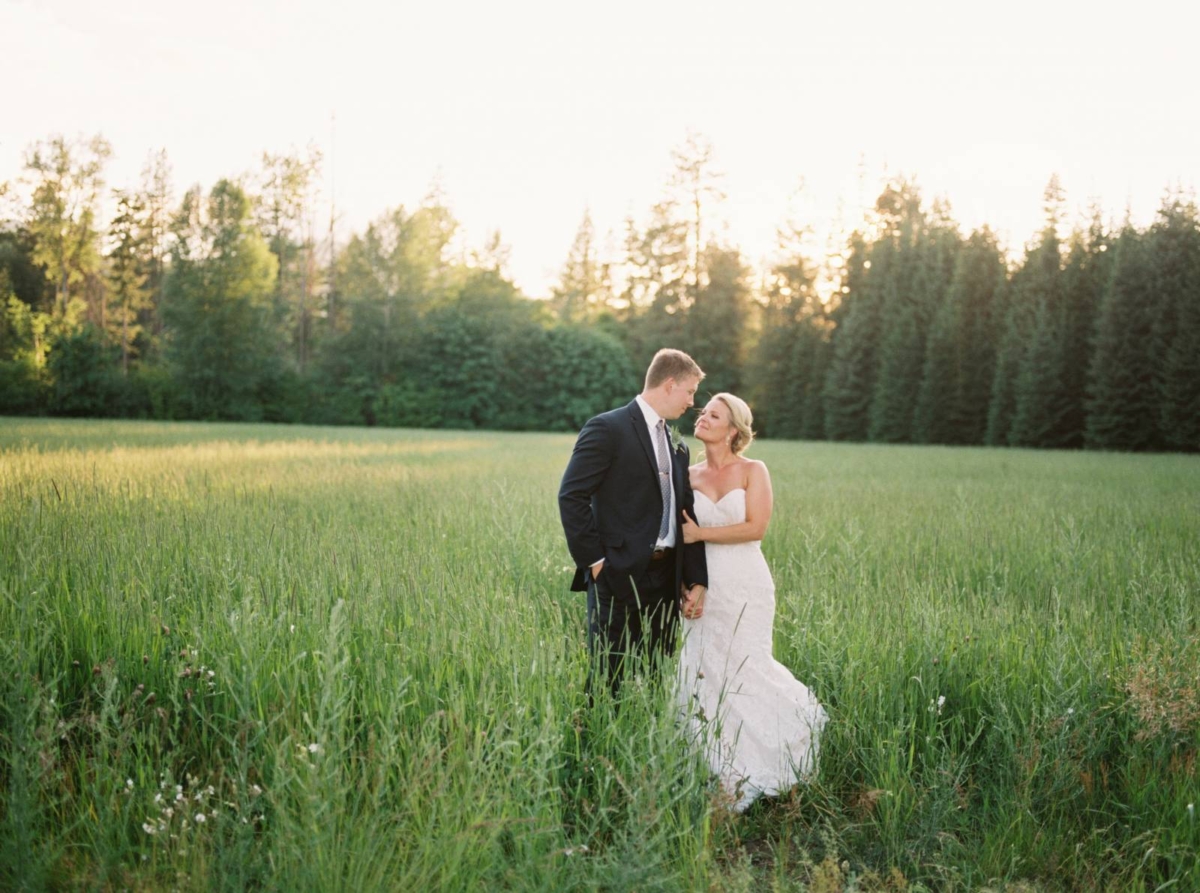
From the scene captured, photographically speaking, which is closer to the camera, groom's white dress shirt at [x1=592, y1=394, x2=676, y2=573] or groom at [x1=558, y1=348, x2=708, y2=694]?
groom at [x1=558, y1=348, x2=708, y2=694]

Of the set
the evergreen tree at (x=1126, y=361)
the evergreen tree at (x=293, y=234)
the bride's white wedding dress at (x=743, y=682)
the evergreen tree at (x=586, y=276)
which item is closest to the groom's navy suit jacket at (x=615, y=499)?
the bride's white wedding dress at (x=743, y=682)

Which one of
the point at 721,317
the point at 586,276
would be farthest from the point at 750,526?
the point at 586,276

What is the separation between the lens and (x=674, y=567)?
4.84 meters

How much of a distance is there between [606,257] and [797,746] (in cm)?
6898

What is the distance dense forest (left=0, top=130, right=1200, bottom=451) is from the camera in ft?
121

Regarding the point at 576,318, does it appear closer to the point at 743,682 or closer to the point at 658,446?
the point at 658,446

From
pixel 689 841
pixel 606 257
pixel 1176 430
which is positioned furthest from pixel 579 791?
pixel 606 257

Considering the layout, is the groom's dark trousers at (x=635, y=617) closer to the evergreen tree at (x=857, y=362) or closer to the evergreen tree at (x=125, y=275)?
the evergreen tree at (x=857, y=362)

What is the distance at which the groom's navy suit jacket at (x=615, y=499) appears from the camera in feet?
14.9

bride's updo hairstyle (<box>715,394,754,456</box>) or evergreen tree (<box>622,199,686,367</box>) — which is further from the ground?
evergreen tree (<box>622,199,686,367</box>)

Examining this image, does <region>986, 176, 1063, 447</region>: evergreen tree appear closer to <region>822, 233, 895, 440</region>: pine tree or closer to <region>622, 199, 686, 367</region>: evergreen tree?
<region>822, 233, 895, 440</region>: pine tree

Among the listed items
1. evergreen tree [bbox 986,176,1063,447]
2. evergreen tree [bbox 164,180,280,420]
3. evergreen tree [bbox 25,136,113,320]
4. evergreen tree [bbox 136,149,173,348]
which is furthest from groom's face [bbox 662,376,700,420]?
evergreen tree [bbox 136,149,173,348]

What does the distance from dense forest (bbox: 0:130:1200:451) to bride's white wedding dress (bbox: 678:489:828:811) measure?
3433 cm

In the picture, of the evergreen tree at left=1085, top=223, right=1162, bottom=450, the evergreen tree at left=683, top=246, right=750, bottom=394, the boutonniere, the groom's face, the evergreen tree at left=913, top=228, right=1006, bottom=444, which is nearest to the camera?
the groom's face
